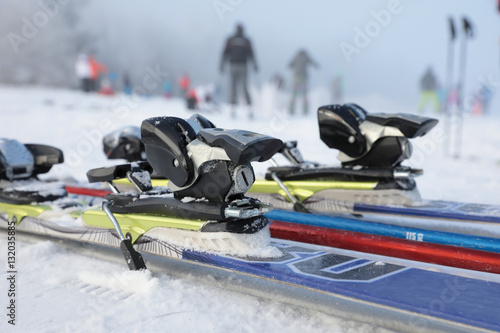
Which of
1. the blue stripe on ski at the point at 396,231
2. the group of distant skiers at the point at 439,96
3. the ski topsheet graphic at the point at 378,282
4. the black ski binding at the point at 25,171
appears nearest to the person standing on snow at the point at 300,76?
the group of distant skiers at the point at 439,96

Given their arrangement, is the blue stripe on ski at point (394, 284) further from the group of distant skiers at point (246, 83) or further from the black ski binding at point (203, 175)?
the group of distant skiers at point (246, 83)

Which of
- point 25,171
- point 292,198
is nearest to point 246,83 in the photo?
point 292,198

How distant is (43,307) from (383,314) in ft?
5.32

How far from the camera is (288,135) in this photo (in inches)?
394

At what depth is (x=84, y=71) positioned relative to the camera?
16.2 meters

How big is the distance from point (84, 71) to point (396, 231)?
15467 millimetres

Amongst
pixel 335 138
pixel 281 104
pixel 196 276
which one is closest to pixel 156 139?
pixel 196 276

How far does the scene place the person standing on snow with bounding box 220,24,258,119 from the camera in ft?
39.7

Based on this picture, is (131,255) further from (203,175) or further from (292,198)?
(292,198)

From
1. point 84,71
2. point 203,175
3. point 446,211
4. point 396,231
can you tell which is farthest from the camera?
point 84,71

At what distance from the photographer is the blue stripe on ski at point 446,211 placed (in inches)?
132

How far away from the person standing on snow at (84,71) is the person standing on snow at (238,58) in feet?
21.3

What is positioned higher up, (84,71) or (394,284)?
(84,71)

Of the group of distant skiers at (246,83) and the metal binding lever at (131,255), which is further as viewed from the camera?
the group of distant skiers at (246,83)
